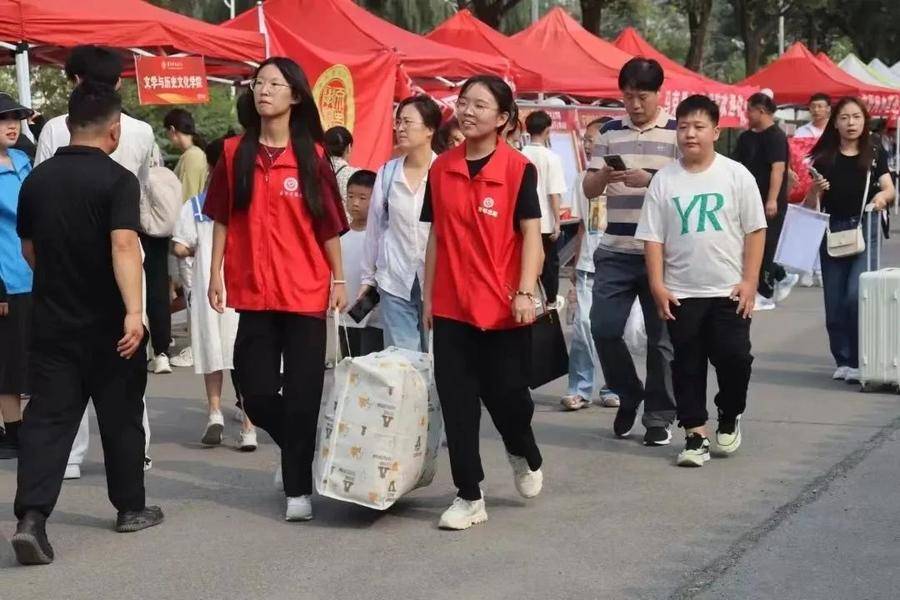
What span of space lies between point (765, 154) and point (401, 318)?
6.17m

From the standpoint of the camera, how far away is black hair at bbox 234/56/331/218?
6.48 meters

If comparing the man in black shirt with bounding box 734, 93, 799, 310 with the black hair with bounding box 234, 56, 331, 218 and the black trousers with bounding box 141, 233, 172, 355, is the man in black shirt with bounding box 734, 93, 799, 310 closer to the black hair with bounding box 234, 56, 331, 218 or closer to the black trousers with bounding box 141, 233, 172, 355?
the black trousers with bounding box 141, 233, 172, 355

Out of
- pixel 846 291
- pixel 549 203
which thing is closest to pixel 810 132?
pixel 846 291

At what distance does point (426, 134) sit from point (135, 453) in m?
2.29

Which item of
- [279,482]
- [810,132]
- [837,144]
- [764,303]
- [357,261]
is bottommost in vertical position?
[764,303]

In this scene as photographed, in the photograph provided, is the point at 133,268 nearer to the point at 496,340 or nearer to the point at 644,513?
the point at 496,340

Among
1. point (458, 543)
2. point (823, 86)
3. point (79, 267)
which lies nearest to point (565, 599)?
point (458, 543)

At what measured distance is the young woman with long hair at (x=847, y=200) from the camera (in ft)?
33.9

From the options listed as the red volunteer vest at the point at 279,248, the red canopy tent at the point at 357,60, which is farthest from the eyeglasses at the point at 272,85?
the red canopy tent at the point at 357,60

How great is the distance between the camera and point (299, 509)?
6500 mm

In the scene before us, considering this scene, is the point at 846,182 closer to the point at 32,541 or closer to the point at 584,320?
the point at 584,320

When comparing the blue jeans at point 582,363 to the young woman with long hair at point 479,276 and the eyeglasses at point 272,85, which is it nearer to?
the young woman with long hair at point 479,276

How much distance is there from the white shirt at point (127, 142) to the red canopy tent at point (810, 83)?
24282 millimetres

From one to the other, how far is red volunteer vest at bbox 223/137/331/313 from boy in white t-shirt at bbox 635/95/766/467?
6.03ft
